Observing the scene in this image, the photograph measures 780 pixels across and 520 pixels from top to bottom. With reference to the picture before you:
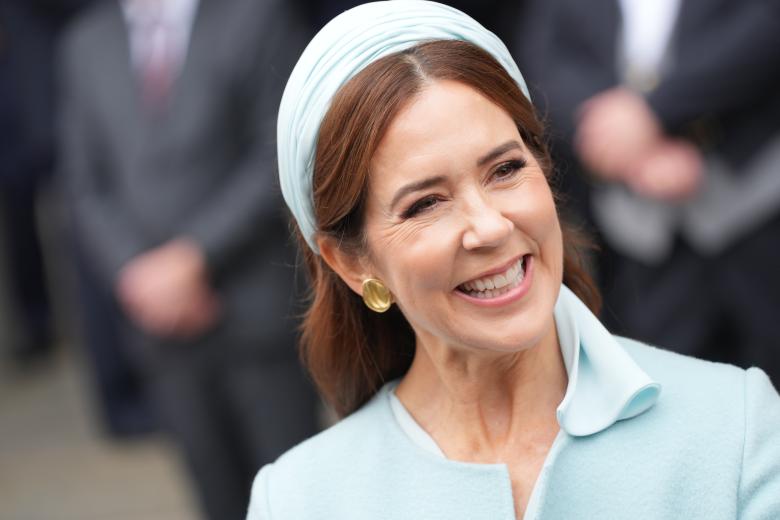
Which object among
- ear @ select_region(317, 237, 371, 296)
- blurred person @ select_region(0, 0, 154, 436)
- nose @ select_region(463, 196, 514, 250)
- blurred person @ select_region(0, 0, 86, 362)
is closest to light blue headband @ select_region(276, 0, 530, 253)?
ear @ select_region(317, 237, 371, 296)

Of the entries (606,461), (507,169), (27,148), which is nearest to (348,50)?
(507,169)

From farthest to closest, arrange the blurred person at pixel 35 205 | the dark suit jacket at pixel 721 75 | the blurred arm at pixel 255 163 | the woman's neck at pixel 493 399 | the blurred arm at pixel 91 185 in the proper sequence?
the blurred person at pixel 35 205
the blurred arm at pixel 91 185
the blurred arm at pixel 255 163
the dark suit jacket at pixel 721 75
the woman's neck at pixel 493 399

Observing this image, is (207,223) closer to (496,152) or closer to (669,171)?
(669,171)

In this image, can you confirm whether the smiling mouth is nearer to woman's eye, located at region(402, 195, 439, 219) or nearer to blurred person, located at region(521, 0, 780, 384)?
woman's eye, located at region(402, 195, 439, 219)

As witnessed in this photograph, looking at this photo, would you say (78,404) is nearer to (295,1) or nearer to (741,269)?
(295,1)

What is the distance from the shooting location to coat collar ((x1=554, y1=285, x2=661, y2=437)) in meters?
2.06

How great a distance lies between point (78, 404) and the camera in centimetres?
656

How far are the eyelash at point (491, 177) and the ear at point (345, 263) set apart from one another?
0.19m

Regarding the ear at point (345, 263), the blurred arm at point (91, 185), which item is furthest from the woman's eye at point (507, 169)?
the blurred arm at point (91, 185)

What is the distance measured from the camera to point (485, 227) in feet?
6.48

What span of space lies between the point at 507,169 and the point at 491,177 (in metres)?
0.04

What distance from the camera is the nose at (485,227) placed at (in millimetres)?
1974

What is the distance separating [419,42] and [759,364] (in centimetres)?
203

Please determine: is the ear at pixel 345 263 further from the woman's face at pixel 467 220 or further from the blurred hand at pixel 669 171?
the blurred hand at pixel 669 171
